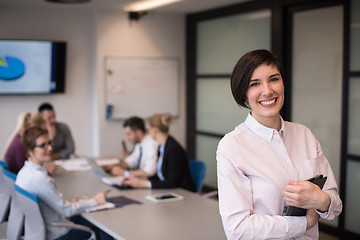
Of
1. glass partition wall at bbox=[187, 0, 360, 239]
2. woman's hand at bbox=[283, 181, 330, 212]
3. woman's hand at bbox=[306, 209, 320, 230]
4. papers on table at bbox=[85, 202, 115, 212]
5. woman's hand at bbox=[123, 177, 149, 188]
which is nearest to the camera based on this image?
woman's hand at bbox=[283, 181, 330, 212]

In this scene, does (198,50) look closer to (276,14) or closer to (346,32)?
(276,14)

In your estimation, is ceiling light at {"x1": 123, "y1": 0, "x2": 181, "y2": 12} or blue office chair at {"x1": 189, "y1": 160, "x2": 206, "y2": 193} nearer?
blue office chair at {"x1": 189, "y1": 160, "x2": 206, "y2": 193}

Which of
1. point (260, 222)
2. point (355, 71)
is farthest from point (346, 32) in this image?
point (260, 222)

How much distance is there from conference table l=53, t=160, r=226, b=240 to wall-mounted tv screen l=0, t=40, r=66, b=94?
276 cm

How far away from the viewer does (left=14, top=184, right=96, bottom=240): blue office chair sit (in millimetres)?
2982

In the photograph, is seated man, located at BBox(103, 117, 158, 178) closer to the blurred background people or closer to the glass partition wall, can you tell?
the blurred background people

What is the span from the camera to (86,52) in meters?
6.78

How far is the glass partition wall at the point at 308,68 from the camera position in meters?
4.59

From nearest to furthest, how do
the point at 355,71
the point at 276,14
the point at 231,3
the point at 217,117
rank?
the point at 355,71 → the point at 276,14 → the point at 231,3 → the point at 217,117

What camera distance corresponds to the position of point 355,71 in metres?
4.49

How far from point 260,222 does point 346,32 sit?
3399 mm

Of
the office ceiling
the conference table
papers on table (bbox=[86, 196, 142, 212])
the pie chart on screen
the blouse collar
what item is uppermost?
the office ceiling

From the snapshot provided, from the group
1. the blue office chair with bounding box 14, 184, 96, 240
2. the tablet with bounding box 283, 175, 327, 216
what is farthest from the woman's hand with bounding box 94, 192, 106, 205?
the tablet with bounding box 283, 175, 327, 216

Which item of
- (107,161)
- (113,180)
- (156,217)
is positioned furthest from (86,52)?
(156,217)
